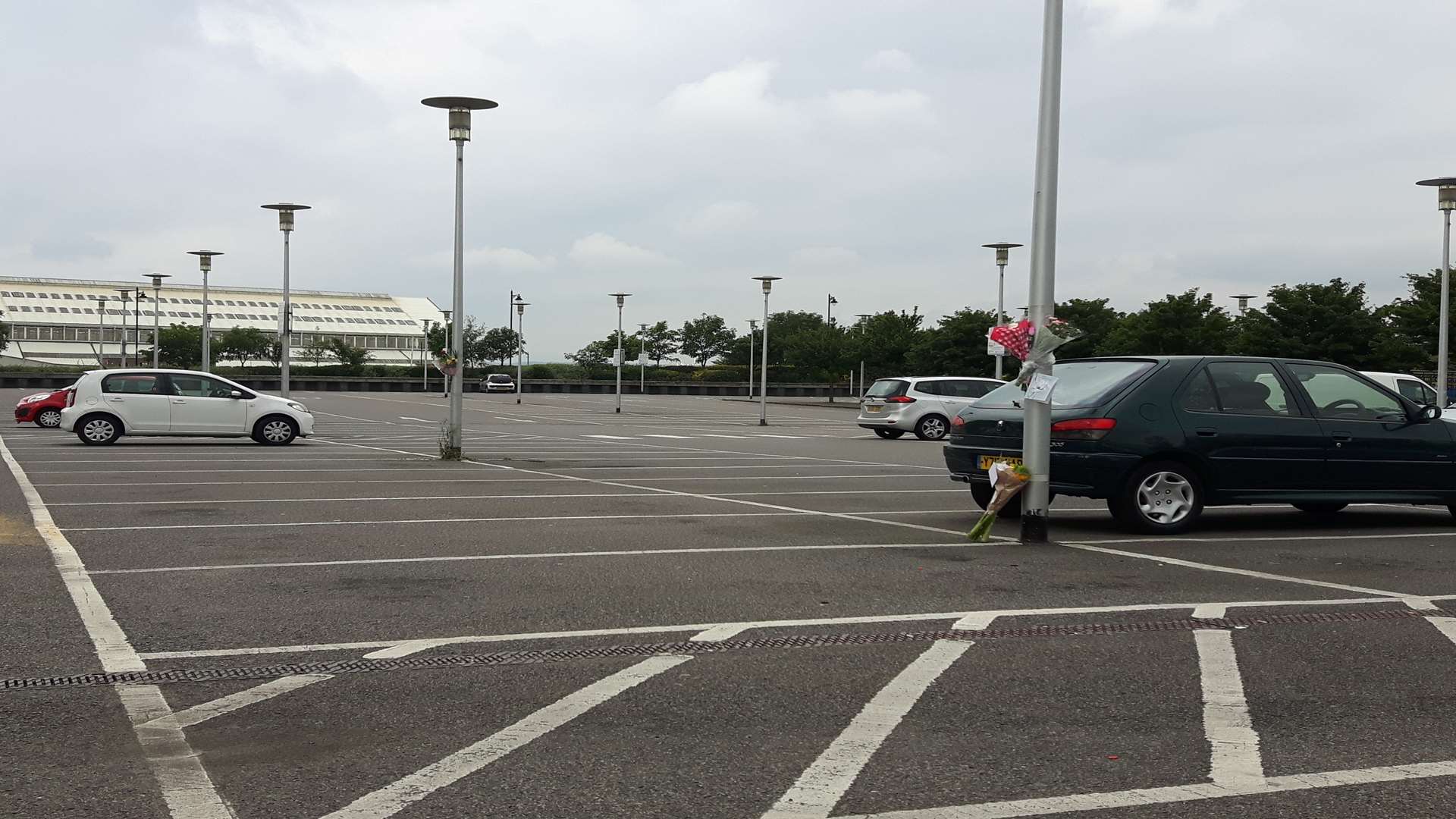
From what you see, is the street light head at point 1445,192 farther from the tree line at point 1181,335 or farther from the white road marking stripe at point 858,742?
the white road marking stripe at point 858,742

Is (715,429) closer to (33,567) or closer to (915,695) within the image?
(33,567)

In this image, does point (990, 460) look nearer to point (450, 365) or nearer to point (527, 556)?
point (527, 556)

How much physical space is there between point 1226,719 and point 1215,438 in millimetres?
6387

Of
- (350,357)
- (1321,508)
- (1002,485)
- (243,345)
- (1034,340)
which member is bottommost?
(1321,508)

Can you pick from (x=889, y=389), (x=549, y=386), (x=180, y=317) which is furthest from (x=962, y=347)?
(x=180, y=317)

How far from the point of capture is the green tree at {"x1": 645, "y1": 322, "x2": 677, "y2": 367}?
129875 mm

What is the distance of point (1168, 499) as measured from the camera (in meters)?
11.4

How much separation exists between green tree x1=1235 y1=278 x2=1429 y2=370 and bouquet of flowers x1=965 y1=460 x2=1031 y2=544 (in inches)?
1548

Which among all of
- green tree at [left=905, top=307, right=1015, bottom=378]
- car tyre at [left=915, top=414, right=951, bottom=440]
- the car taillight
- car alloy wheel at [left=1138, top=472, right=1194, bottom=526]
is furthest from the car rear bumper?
green tree at [left=905, top=307, right=1015, bottom=378]

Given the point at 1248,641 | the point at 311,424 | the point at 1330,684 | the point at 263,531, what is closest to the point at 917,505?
the point at 263,531

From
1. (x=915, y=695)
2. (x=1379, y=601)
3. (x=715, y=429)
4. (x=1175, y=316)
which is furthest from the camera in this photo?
(x=1175, y=316)

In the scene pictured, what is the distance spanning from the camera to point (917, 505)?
46.5 feet

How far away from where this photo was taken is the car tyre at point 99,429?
984 inches

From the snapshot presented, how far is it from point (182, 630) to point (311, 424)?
19967mm
